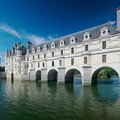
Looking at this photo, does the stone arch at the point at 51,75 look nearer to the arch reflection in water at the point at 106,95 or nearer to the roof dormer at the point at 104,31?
the roof dormer at the point at 104,31

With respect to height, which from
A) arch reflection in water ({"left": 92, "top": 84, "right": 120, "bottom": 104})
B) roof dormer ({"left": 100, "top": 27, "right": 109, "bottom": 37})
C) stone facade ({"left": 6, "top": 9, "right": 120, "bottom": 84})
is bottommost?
arch reflection in water ({"left": 92, "top": 84, "right": 120, "bottom": 104})

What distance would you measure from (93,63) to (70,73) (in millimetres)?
9092

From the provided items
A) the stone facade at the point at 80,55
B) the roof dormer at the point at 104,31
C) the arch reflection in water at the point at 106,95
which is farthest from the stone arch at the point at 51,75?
the arch reflection in water at the point at 106,95

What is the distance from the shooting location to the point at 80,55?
30.1 metres

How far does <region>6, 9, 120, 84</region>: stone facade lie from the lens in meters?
25.0

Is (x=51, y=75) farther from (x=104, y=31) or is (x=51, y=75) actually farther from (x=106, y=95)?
(x=106, y=95)

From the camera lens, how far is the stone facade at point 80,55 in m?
25.0

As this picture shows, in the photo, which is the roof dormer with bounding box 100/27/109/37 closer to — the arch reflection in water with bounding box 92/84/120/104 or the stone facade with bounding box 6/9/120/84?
the stone facade with bounding box 6/9/120/84

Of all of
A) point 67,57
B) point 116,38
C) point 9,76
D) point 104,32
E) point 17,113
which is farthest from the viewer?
point 9,76

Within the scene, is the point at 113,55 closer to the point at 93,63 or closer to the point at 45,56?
the point at 93,63

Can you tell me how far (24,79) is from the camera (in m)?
46.1

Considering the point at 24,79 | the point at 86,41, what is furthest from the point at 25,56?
the point at 86,41

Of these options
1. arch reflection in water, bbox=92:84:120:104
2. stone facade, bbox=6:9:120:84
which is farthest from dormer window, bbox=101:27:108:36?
arch reflection in water, bbox=92:84:120:104

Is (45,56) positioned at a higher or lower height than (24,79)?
higher
